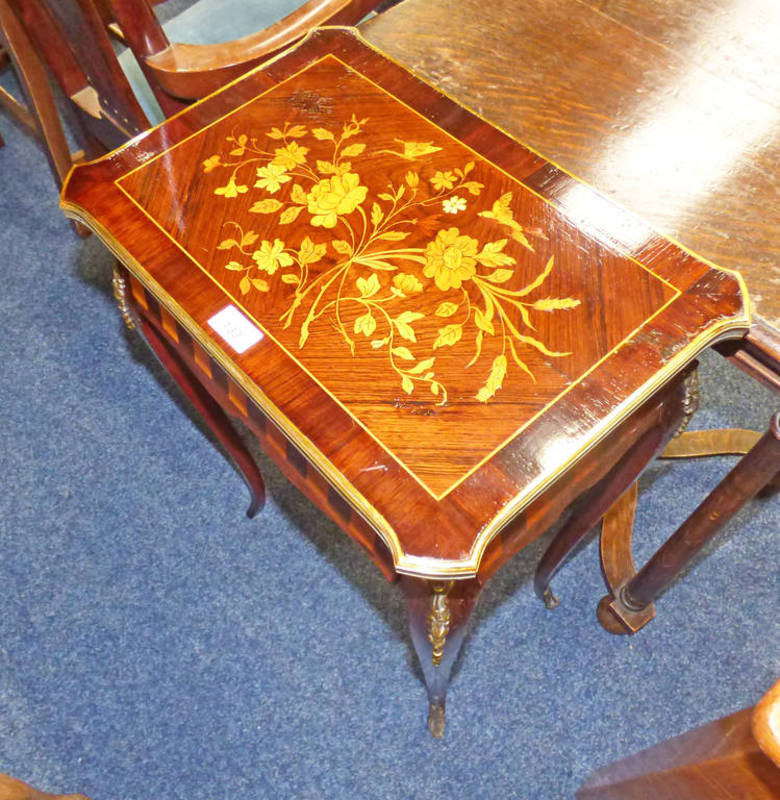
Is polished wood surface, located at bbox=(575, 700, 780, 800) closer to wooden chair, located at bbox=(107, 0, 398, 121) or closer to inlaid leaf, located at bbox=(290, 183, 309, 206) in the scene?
inlaid leaf, located at bbox=(290, 183, 309, 206)

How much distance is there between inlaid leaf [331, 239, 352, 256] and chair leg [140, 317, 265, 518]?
11.4 inches

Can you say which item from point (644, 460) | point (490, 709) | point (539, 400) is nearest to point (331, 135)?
point (539, 400)

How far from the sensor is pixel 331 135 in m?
0.96

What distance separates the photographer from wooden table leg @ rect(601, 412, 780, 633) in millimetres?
855

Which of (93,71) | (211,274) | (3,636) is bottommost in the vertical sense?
(3,636)

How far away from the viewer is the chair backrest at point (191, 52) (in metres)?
1.06

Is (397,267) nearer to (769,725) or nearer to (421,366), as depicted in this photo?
(421,366)

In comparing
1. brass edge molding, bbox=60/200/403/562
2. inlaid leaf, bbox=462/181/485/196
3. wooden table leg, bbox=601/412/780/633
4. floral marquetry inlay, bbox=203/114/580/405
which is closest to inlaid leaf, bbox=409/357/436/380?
floral marquetry inlay, bbox=203/114/580/405

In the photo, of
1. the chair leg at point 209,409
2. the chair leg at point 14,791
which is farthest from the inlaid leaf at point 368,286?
the chair leg at point 14,791

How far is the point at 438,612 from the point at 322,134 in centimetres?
56

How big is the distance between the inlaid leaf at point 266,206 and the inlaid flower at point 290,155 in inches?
2.2

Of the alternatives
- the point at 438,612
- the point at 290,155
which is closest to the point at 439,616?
the point at 438,612

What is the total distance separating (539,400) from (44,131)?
115cm

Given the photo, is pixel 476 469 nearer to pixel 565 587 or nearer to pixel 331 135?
pixel 331 135
